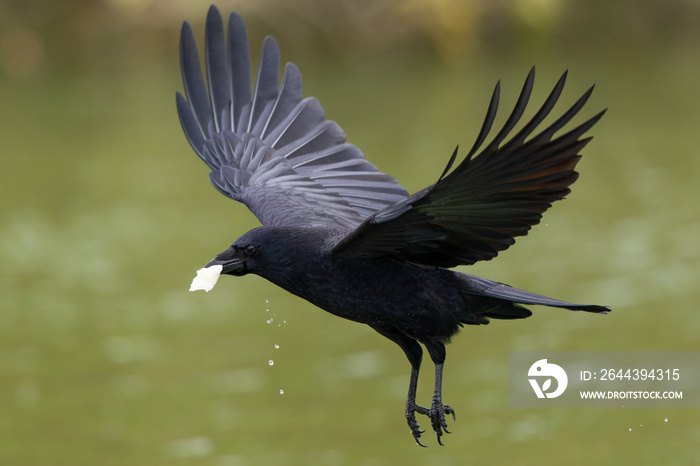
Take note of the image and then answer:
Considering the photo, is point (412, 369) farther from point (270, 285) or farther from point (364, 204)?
point (270, 285)

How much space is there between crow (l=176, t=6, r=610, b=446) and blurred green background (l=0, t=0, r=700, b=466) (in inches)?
191

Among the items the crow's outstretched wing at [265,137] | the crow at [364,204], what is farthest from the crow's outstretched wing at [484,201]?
the crow's outstretched wing at [265,137]

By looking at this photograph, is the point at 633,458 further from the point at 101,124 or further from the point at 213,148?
the point at 101,124

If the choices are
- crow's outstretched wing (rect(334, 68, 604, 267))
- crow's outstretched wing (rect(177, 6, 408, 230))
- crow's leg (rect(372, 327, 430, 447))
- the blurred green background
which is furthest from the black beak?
the blurred green background

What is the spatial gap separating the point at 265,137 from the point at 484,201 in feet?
7.46

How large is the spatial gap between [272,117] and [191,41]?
60 cm

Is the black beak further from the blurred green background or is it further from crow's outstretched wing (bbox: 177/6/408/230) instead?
the blurred green background

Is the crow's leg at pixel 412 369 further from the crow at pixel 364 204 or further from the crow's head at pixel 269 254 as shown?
the crow's head at pixel 269 254

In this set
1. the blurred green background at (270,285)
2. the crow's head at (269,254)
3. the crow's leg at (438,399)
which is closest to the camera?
the crow's head at (269,254)

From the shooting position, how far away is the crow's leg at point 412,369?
4.73 meters

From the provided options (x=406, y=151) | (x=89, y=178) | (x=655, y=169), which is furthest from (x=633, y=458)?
(x=89, y=178)

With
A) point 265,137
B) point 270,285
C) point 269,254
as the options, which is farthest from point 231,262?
point 270,285

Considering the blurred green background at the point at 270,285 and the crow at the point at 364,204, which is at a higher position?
the blurred green background at the point at 270,285

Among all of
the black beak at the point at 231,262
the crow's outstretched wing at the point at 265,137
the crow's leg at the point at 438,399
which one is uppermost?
the crow's outstretched wing at the point at 265,137
